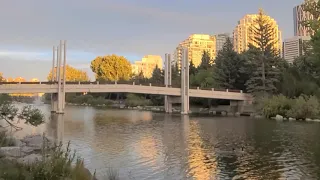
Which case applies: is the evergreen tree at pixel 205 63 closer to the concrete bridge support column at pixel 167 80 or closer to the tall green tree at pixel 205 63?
the tall green tree at pixel 205 63

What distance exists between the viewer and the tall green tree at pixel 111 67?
7625 cm

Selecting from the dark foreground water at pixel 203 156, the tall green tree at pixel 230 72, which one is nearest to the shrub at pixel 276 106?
the tall green tree at pixel 230 72

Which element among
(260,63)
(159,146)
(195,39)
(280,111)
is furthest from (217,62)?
(195,39)

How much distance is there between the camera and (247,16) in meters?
87.4

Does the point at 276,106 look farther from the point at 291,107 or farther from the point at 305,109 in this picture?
the point at 305,109

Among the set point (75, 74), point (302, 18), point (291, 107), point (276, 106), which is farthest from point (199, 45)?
point (302, 18)

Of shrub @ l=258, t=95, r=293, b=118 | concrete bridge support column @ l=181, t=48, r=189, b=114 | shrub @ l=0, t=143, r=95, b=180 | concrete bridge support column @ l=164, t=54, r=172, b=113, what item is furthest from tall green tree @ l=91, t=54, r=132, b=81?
shrub @ l=0, t=143, r=95, b=180

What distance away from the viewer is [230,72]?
50344 millimetres

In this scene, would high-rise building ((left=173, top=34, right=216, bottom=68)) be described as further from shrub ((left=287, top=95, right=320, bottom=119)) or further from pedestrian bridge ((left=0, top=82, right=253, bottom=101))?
shrub ((left=287, top=95, right=320, bottom=119))

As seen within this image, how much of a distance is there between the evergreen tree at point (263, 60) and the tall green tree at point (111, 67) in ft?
115

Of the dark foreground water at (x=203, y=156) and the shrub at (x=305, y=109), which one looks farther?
the shrub at (x=305, y=109)

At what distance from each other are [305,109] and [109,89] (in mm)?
21966

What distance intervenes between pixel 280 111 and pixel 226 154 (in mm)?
25157

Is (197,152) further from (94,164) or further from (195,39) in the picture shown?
(195,39)
